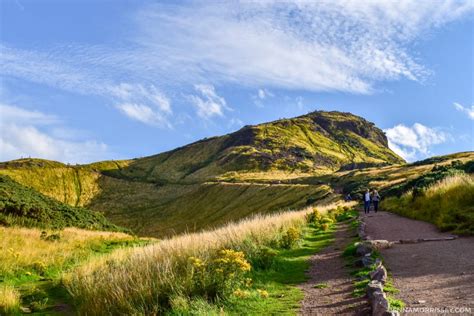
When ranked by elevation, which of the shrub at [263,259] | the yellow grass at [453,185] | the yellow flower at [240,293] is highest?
the yellow grass at [453,185]

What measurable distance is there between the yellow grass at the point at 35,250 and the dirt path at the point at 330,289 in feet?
33.9

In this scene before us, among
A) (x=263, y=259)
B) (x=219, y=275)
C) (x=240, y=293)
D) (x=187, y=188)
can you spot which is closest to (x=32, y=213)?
(x=263, y=259)

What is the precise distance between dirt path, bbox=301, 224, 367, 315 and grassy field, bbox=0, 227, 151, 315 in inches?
260

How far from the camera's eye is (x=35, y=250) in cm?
1733

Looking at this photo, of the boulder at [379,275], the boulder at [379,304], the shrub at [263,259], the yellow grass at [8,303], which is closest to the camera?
the boulder at [379,304]

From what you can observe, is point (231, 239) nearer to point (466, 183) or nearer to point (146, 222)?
point (466, 183)

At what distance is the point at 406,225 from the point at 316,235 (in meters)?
4.12

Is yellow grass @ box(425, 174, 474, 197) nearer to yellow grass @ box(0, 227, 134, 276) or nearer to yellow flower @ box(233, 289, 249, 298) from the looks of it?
yellow flower @ box(233, 289, 249, 298)

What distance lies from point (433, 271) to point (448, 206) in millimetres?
9928

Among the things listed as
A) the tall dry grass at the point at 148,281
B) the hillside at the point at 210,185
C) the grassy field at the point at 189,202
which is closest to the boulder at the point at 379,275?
the tall dry grass at the point at 148,281

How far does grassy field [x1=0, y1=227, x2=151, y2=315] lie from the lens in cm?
1088

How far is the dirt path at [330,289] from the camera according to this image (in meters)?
7.50

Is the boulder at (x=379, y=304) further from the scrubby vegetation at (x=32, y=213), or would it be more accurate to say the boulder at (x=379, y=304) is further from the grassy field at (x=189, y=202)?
the grassy field at (x=189, y=202)

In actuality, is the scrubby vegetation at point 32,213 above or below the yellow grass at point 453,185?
above
